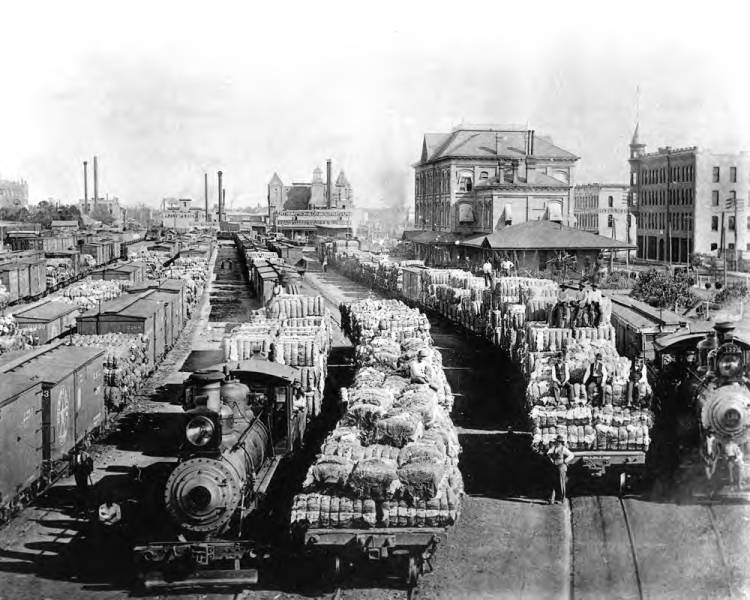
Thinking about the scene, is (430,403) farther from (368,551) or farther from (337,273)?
(337,273)

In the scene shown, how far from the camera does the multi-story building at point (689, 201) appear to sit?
61.2 meters

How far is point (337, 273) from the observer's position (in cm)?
7938

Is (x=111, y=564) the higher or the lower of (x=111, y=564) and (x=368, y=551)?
the lower

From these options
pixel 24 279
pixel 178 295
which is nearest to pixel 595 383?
pixel 178 295

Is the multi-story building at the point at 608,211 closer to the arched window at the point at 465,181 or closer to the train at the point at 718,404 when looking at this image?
the arched window at the point at 465,181

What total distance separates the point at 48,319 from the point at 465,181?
Result: 57954 mm

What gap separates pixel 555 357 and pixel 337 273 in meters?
60.2

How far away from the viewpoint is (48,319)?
3073 cm

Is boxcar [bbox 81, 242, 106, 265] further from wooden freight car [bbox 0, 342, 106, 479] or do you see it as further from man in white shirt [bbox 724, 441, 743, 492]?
man in white shirt [bbox 724, 441, 743, 492]

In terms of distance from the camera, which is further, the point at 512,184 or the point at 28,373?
the point at 512,184

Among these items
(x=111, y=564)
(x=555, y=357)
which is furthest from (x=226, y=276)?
(x=111, y=564)

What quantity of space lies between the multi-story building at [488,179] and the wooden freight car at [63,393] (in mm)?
55523

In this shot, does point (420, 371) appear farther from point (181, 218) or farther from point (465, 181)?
point (181, 218)

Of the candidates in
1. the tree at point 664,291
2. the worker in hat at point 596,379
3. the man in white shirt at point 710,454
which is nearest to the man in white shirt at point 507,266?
the tree at point 664,291
